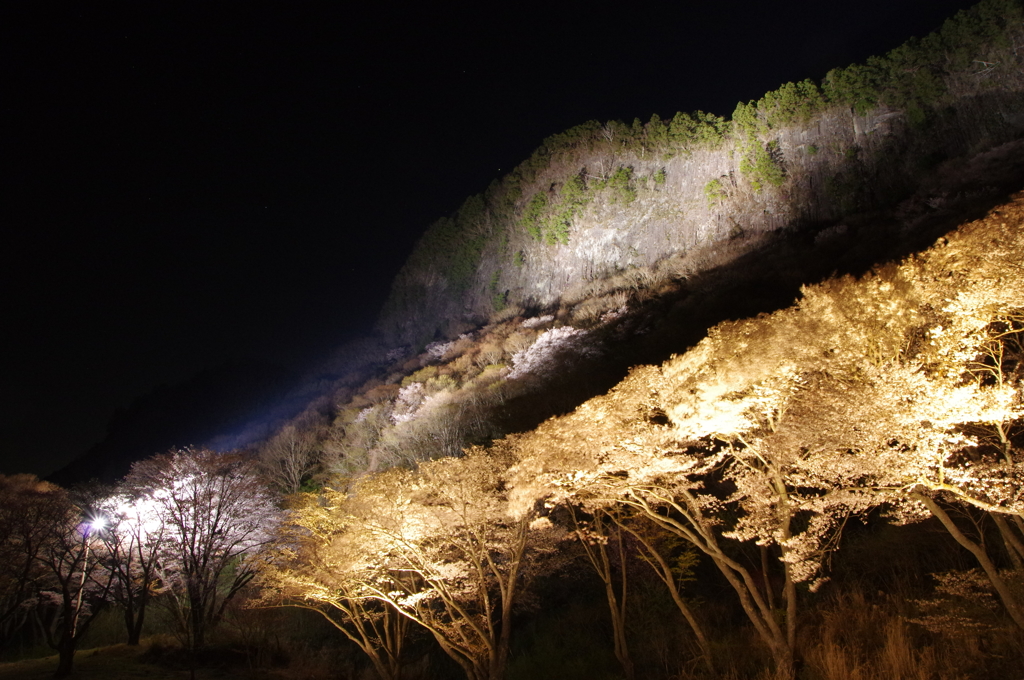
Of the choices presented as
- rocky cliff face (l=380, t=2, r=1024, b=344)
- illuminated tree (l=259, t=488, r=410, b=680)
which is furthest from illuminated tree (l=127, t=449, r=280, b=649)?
rocky cliff face (l=380, t=2, r=1024, b=344)

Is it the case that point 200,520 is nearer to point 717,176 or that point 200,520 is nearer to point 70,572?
point 70,572

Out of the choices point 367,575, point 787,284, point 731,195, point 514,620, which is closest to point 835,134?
point 731,195

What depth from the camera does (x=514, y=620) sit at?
18422 millimetres

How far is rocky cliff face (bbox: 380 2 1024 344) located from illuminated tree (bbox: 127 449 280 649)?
24.7m

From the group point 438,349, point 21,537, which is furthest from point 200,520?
point 438,349

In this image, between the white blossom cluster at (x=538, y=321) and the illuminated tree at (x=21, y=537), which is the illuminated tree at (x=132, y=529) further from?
the white blossom cluster at (x=538, y=321)

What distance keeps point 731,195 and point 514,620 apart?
2713 centimetres

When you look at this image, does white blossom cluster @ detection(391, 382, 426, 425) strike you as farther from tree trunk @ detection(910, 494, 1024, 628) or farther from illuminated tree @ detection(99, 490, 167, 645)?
tree trunk @ detection(910, 494, 1024, 628)

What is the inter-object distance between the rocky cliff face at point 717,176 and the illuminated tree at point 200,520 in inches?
974

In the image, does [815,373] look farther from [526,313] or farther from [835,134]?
[526,313]

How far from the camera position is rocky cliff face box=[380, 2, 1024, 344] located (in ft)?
84.5

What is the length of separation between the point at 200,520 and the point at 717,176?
33.1m

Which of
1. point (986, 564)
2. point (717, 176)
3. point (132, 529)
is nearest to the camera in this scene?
point (986, 564)

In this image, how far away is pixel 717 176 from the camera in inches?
1367
